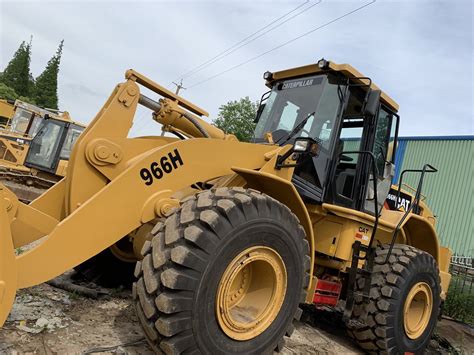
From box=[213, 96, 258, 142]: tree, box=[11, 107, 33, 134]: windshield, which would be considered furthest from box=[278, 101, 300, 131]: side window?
box=[213, 96, 258, 142]: tree

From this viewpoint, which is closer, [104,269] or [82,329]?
[82,329]

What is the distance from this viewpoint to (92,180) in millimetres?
3438

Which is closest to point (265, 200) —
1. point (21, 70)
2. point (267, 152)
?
point (267, 152)

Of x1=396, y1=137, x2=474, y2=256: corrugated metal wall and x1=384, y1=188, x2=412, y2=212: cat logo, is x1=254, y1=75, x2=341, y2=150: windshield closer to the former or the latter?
x1=384, y1=188, x2=412, y2=212: cat logo

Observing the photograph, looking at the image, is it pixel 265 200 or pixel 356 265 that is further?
pixel 356 265

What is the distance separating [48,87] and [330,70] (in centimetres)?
6550

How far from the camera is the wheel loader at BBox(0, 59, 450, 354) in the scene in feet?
9.13

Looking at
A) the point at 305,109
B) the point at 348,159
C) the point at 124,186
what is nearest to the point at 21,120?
the point at 305,109

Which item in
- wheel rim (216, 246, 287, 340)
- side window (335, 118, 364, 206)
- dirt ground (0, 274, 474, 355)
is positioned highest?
side window (335, 118, 364, 206)

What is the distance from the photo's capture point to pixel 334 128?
458cm

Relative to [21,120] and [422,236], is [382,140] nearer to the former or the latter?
Result: [422,236]

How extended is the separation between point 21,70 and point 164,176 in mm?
69841

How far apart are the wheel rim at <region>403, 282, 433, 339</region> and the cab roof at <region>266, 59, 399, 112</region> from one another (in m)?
2.19

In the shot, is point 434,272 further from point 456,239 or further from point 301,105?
point 456,239
